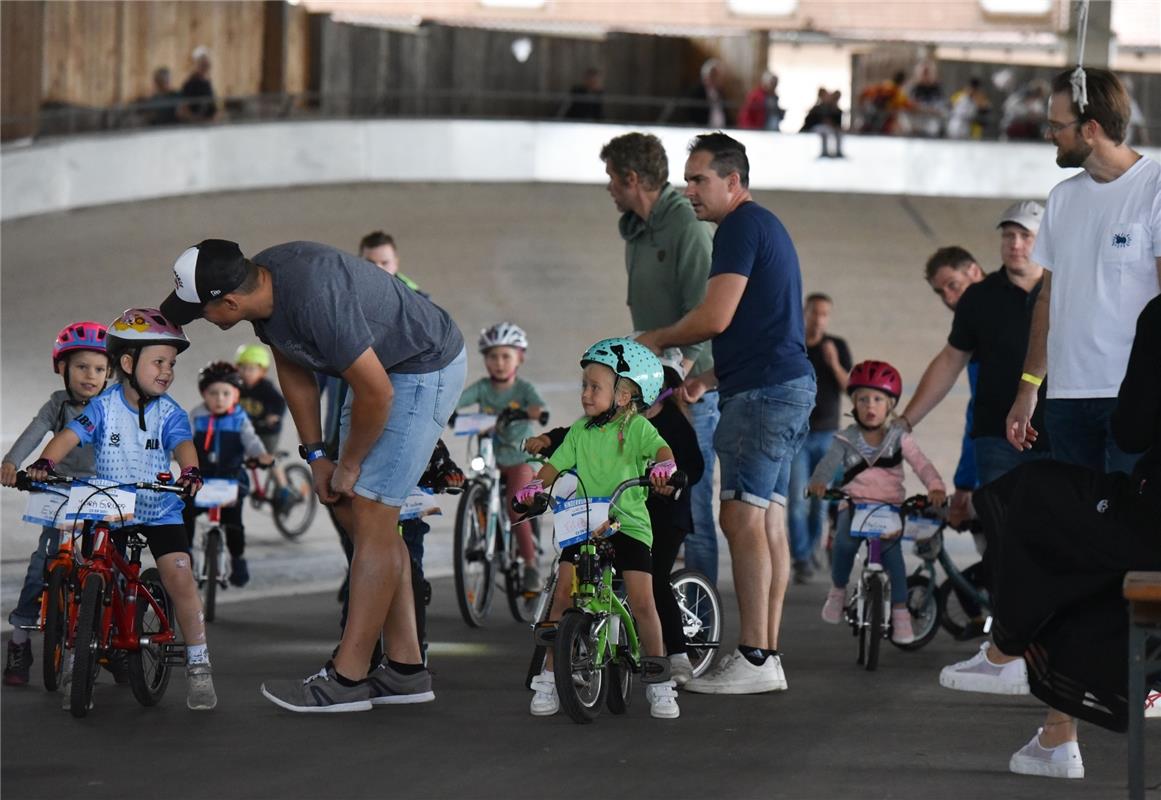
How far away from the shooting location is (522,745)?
6102 millimetres

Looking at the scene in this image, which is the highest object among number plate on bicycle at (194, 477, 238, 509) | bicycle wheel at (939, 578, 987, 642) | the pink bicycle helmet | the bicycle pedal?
the pink bicycle helmet

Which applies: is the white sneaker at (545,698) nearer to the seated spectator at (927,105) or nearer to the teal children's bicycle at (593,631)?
the teal children's bicycle at (593,631)

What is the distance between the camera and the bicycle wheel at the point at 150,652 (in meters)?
6.62

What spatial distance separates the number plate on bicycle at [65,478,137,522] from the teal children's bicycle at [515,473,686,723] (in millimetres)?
1467

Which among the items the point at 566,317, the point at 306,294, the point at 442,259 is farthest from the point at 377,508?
the point at 442,259

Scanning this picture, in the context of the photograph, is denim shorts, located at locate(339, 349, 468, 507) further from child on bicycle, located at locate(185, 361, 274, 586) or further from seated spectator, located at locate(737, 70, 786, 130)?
seated spectator, located at locate(737, 70, 786, 130)

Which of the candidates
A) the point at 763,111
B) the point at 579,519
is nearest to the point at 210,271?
the point at 579,519

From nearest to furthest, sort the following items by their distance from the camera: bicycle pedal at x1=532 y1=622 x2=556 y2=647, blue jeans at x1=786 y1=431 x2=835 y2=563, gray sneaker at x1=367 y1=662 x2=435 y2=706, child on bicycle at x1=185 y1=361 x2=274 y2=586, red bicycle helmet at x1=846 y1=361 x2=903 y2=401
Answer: bicycle pedal at x1=532 y1=622 x2=556 y2=647, gray sneaker at x1=367 y1=662 x2=435 y2=706, red bicycle helmet at x1=846 y1=361 x2=903 y2=401, child on bicycle at x1=185 y1=361 x2=274 y2=586, blue jeans at x1=786 y1=431 x2=835 y2=563

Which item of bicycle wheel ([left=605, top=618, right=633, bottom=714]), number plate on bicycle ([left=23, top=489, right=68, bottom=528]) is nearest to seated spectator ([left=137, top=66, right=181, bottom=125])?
number plate on bicycle ([left=23, top=489, right=68, bottom=528])

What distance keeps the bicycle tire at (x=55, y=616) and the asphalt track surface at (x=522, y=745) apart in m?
0.15

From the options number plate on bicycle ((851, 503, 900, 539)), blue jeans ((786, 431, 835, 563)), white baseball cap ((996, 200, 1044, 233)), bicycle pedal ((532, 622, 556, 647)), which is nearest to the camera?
bicycle pedal ((532, 622, 556, 647))

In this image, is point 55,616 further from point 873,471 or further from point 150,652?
point 873,471

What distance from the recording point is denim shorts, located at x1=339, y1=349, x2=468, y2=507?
654 centimetres

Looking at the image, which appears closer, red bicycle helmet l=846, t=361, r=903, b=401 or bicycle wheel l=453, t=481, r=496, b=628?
red bicycle helmet l=846, t=361, r=903, b=401
